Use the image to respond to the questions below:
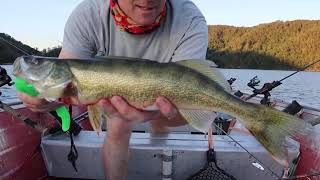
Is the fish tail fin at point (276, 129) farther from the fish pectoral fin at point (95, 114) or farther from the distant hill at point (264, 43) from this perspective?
the distant hill at point (264, 43)

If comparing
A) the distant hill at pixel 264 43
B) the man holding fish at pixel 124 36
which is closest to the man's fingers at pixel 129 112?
the man holding fish at pixel 124 36

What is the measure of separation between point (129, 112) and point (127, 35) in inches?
40.9

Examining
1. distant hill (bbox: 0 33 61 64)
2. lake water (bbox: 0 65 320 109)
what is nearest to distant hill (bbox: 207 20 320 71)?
lake water (bbox: 0 65 320 109)

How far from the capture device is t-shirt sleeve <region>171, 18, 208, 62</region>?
147 inches

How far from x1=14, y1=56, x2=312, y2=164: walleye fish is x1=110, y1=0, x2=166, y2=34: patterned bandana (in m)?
0.86

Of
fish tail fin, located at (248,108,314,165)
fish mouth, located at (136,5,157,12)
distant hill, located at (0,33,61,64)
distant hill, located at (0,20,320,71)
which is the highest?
fish mouth, located at (136,5,157,12)

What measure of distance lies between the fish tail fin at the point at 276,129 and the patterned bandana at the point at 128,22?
1.36 metres

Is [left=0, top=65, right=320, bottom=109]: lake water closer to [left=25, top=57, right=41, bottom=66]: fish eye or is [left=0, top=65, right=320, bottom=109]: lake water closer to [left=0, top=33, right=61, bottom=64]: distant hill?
[left=0, top=33, right=61, bottom=64]: distant hill

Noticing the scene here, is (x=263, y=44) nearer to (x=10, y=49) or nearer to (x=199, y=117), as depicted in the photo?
(x=10, y=49)

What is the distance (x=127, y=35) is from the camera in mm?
3943

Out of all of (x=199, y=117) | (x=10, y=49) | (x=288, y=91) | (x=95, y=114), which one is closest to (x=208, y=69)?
(x=199, y=117)

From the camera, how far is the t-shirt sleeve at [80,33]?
153 inches

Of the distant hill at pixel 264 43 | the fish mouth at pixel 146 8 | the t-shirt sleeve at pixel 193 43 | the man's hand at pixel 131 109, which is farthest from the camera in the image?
the distant hill at pixel 264 43

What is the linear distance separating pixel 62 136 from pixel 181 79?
231 cm
